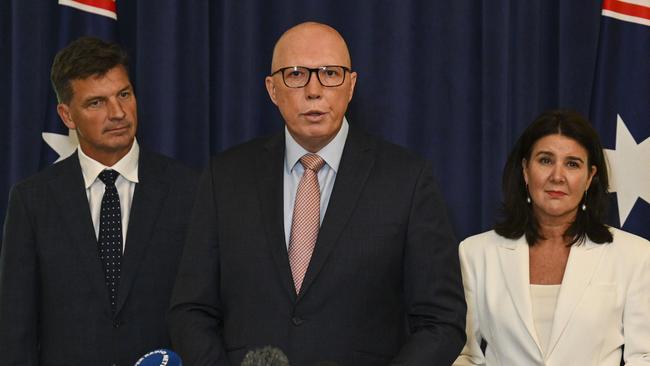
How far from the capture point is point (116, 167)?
265 centimetres

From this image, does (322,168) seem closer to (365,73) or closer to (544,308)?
(544,308)

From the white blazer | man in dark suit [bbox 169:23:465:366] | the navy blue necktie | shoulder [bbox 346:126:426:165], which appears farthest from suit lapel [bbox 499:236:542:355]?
the navy blue necktie

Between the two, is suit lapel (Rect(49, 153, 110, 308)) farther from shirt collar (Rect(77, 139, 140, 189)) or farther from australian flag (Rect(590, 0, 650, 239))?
australian flag (Rect(590, 0, 650, 239))

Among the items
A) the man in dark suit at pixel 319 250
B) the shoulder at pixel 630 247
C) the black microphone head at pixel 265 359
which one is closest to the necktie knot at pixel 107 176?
the man in dark suit at pixel 319 250

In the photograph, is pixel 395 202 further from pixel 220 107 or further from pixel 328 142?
pixel 220 107

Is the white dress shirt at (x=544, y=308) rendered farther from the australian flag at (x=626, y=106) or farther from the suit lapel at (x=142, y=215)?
the suit lapel at (x=142, y=215)

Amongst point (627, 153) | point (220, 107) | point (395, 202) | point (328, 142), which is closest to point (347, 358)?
point (395, 202)

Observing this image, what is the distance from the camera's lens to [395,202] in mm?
2113

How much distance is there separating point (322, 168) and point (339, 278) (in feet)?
1.00

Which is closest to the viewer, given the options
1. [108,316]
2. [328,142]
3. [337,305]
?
[337,305]

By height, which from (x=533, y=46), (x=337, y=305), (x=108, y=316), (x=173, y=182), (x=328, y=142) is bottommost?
(x=108, y=316)

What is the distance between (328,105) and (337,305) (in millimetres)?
487

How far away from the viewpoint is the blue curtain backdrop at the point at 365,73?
316 centimetres

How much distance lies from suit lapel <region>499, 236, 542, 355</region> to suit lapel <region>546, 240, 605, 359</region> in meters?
0.07
